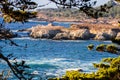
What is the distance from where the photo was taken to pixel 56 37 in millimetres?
78375

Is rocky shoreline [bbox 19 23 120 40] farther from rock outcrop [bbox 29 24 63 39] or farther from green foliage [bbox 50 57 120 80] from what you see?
green foliage [bbox 50 57 120 80]

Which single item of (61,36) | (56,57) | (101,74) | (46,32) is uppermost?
(101,74)

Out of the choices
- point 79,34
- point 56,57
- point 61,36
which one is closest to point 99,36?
point 79,34

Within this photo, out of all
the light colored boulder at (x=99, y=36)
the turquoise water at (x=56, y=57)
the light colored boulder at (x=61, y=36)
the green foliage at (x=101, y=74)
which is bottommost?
the light colored boulder at (x=99, y=36)

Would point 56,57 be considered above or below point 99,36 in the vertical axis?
above

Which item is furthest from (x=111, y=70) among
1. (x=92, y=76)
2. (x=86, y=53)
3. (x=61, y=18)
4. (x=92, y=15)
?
(x=61, y=18)

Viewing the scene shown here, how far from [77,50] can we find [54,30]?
20.7 m

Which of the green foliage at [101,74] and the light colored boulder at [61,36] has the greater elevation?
the green foliage at [101,74]

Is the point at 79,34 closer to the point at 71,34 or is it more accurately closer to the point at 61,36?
the point at 71,34

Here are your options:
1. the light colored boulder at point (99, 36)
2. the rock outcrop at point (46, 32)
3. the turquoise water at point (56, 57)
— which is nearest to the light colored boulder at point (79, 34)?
the light colored boulder at point (99, 36)

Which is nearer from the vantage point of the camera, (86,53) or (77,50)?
(86,53)

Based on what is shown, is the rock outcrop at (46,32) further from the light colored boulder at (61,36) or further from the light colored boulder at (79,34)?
the light colored boulder at (79,34)

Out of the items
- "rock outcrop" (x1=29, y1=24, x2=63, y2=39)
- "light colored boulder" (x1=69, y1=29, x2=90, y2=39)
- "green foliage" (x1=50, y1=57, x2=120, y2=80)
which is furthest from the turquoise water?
"green foliage" (x1=50, y1=57, x2=120, y2=80)

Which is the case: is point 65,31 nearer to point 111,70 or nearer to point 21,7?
point 111,70
